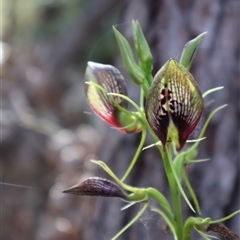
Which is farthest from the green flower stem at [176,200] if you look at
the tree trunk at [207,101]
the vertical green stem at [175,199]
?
the tree trunk at [207,101]

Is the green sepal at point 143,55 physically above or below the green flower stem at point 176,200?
above

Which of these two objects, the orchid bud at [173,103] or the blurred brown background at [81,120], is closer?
the orchid bud at [173,103]

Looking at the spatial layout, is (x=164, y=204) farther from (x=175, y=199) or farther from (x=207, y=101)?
(x=207, y=101)

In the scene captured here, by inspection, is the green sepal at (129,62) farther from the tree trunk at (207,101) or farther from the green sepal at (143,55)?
the tree trunk at (207,101)

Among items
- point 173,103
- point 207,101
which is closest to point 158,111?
point 173,103

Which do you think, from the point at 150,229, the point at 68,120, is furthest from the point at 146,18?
the point at 68,120

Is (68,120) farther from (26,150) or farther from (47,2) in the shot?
(47,2)
